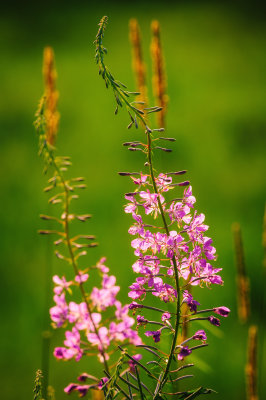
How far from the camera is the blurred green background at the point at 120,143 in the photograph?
338 cm

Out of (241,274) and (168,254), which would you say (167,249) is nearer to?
(168,254)

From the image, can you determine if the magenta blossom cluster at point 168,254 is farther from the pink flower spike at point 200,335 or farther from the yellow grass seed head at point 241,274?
the yellow grass seed head at point 241,274

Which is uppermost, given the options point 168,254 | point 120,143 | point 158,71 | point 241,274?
point 120,143

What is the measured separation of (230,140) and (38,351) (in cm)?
303

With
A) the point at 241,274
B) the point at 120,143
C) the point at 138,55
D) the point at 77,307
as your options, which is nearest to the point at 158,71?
the point at 138,55

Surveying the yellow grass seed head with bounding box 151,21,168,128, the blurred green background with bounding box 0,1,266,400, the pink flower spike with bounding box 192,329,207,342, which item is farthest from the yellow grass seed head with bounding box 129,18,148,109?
the pink flower spike with bounding box 192,329,207,342

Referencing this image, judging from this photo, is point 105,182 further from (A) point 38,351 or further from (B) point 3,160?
(A) point 38,351

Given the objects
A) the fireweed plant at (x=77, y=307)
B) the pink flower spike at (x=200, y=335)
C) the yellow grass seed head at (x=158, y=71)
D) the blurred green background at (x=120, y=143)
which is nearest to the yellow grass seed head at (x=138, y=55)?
the yellow grass seed head at (x=158, y=71)

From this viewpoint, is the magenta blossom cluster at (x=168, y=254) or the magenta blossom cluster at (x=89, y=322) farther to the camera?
the magenta blossom cluster at (x=89, y=322)

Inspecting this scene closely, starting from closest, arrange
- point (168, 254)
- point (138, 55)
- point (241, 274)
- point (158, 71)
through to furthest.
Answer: point (168, 254) < point (241, 274) < point (158, 71) < point (138, 55)

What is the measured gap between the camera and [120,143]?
224 inches

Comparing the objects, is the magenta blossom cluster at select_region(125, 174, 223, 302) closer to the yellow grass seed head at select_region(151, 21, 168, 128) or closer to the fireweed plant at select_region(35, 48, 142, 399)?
the fireweed plant at select_region(35, 48, 142, 399)

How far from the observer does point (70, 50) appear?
26.3 feet

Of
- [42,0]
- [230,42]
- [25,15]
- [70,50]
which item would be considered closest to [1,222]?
[70,50]
